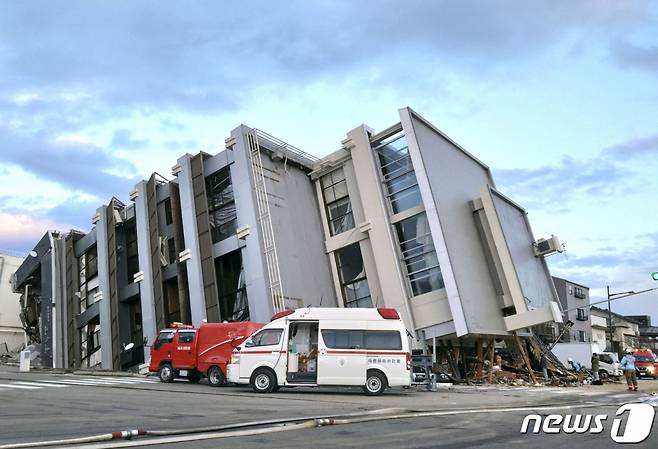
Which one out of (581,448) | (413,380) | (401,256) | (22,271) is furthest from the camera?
(22,271)

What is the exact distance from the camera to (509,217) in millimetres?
31609

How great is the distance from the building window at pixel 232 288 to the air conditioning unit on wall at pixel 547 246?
58.1ft

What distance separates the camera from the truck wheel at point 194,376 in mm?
22395

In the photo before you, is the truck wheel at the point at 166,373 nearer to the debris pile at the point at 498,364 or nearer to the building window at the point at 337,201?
the debris pile at the point at 498,364

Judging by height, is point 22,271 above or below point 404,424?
above

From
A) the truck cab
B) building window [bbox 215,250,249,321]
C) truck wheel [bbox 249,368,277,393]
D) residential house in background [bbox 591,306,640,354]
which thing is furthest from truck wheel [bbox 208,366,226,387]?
residential house in background [bbox 591,306,640,354]

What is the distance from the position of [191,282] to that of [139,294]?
6883mm

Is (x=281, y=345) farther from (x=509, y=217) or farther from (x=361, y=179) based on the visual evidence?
(x=509, y=217)

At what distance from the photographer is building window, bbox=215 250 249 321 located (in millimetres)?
29703

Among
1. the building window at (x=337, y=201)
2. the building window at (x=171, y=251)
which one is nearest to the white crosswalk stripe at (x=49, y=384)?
the building window at (x=171, y=251)

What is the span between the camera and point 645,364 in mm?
40938

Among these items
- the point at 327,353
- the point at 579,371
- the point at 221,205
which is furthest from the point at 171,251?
the point at 579,371

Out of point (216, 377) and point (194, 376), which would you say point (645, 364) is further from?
point (194, 376)

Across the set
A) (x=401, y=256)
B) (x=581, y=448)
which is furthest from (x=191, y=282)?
(x=581, y=448)
